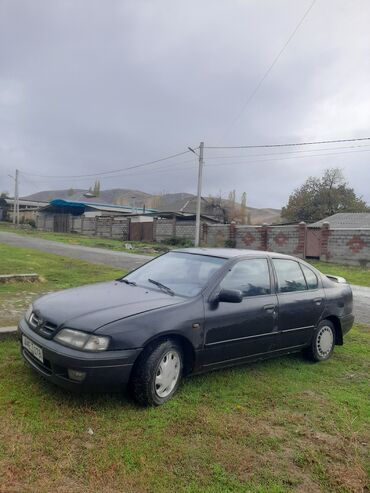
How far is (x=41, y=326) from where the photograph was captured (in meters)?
3.80

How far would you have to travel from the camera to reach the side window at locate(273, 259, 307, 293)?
5.05m

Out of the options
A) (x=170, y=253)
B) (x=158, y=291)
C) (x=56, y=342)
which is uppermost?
(x=170, y=253)

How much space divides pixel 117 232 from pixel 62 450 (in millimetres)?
35035

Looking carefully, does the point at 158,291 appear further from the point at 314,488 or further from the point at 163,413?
the point at 314,488

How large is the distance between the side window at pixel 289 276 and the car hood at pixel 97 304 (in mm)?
1516

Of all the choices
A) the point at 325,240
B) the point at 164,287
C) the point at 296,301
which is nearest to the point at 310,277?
the point at 296,301

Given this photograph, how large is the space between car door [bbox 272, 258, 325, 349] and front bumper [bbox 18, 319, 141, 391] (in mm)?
2041

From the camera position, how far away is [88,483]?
2.63m

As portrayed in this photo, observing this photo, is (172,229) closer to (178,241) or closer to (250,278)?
(178,241)

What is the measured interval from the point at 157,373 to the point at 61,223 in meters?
45.9

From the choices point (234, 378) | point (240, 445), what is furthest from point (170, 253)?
point (240, 445)

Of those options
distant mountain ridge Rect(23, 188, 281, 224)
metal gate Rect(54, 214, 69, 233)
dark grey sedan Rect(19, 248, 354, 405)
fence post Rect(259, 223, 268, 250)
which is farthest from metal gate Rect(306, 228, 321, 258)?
distant mountain ridge Rect(23, 188, 281, 224)

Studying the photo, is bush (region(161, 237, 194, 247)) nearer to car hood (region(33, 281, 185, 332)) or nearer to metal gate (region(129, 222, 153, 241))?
metal gate (region(129, 222, 153, 241))

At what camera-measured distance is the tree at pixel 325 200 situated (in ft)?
192
